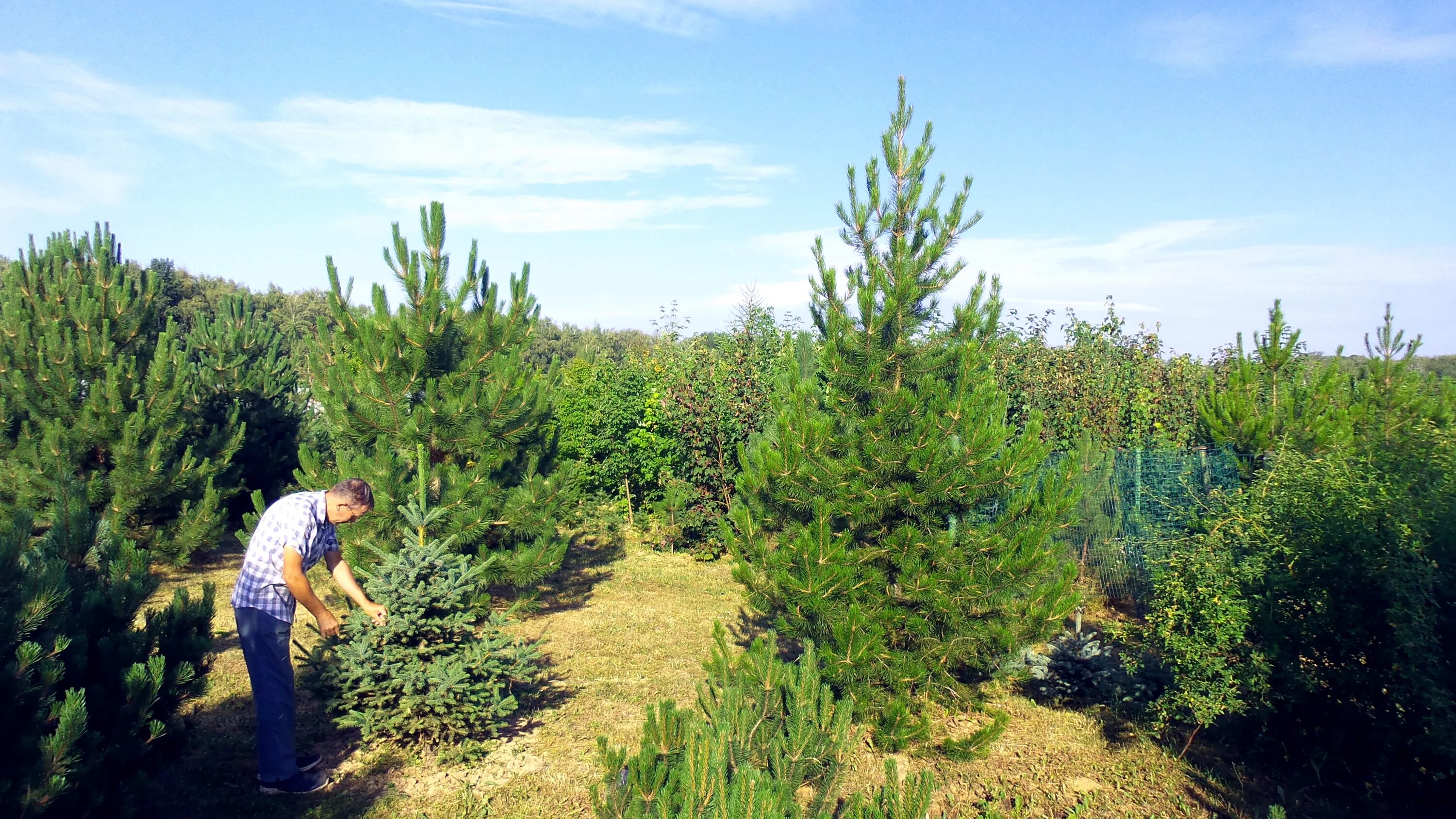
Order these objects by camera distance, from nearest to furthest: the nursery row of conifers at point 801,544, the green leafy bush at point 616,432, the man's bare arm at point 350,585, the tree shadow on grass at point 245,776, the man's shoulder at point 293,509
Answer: the nursery row of conifers at point 801,544 < the tree shadow on grass at point 245,776 < the man's shoulder at point 293,509 < the man's bare arm at point 350,585 < the green leafy bush at point 616,432

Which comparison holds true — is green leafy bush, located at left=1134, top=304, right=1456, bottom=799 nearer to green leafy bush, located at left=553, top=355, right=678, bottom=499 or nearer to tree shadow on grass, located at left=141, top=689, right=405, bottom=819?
tree shadow on grass, located at left=141, top=689, right=405, bottom=819

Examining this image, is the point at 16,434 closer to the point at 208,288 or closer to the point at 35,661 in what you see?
the point at 35,661

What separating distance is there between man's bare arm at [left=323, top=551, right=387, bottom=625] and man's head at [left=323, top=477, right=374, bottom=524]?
11.5 inches

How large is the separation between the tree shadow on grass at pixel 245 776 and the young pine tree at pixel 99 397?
16.7 feet

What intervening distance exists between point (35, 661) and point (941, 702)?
545 centimetres

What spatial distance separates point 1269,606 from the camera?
4914 mm

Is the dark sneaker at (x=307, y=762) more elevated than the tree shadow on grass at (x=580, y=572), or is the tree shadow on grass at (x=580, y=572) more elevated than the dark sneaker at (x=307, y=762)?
the dark sneaker at (x=307, y=762)

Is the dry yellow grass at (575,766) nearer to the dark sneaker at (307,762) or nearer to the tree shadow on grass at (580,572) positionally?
the dark sneaker at (307,762)

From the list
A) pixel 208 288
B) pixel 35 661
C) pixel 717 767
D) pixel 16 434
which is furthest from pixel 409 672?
pixel 208 288

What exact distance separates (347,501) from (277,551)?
468mm

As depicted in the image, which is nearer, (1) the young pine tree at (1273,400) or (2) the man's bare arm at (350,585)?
(2) the man's bare arm at (350,585)

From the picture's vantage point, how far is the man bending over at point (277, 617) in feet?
15.5

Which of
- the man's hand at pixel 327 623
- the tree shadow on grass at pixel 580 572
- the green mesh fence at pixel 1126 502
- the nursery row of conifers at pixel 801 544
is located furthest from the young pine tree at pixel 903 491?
the tree shadow on grass at pixel 580 572

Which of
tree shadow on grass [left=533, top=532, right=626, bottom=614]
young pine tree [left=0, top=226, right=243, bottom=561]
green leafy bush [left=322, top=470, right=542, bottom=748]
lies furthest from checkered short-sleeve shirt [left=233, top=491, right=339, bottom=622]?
young pine tree [left=0, top=226, right=243, bottom=561]
